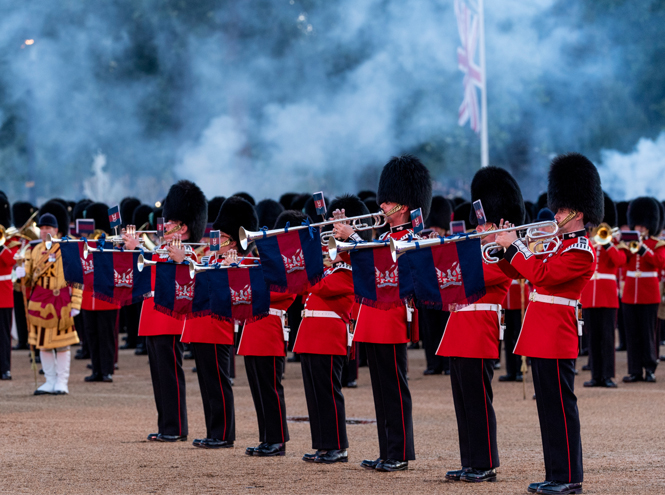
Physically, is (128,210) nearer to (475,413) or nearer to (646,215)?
(646,215)

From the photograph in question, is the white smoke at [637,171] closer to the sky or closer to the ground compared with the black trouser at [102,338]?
closer to the sky

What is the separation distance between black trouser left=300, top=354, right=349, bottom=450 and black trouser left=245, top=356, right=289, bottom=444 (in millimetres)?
250

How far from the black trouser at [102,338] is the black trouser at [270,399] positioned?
3.96 metres

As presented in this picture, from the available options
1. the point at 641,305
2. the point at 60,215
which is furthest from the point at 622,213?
the point at 60,215

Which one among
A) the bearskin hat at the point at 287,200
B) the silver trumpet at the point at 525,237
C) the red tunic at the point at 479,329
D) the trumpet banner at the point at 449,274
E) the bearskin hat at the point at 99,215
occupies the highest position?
the bearskin hat at the point at 287,200

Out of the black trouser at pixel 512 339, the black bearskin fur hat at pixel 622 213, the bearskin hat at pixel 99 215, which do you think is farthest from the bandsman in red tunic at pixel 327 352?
the black bearskin fur hat at pixel 622 213

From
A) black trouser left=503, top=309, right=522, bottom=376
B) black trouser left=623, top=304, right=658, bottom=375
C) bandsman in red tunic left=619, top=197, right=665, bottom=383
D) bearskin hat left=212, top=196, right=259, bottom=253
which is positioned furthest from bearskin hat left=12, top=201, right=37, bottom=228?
black trouser left=623, top=304, right=658, bottom=375

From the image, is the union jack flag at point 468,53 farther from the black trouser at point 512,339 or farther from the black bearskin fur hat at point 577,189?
the black bearskin fur hat at point 577,189

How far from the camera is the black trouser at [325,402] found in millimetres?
5922

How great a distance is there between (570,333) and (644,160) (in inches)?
870

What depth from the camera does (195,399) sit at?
8914 mm

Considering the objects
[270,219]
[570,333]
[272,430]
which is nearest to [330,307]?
[272,430]

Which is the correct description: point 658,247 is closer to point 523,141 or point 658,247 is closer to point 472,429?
point 472,429

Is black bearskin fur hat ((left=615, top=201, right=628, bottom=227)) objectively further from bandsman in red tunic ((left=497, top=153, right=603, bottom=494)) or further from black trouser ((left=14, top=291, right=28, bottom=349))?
black trouser ((left=14, top=291, right=28, bottom=349))
